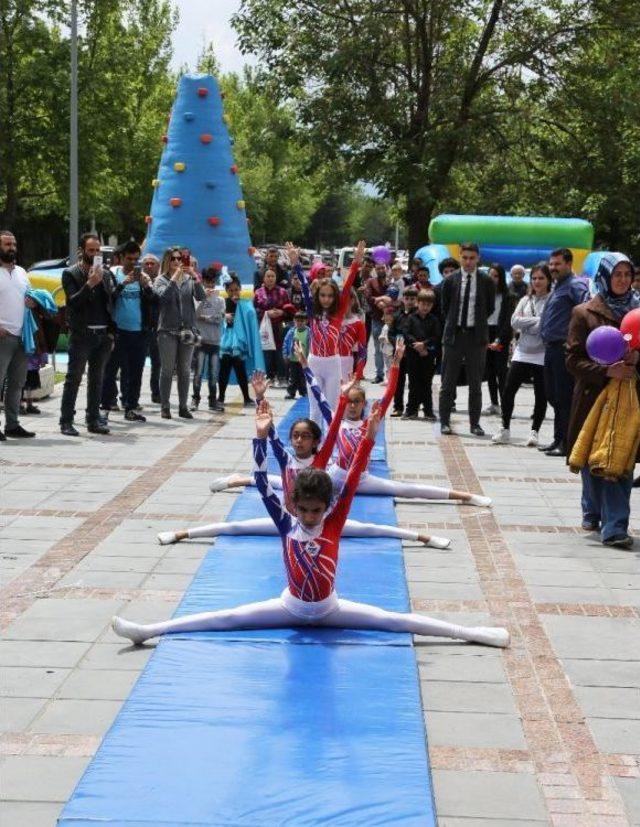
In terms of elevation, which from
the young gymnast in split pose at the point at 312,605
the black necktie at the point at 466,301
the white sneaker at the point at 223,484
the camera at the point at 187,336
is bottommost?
the white sneaker at the point at 223,484

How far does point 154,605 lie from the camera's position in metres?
7.19

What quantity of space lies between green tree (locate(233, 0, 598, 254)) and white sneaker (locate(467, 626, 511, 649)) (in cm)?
2533

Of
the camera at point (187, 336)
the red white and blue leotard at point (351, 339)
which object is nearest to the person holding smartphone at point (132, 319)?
the camera at point (187, 336)

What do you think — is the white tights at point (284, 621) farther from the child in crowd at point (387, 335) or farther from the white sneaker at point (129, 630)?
the child in crowd at point (387, 335)

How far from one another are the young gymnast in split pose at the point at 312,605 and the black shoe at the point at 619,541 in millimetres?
2596

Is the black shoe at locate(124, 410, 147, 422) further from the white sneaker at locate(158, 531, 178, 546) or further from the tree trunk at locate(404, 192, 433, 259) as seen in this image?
the tree trunk at locate(404, 192, 433, 259)

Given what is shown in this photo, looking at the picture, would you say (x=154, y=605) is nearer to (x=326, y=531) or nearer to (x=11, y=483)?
(x=326, y=531)

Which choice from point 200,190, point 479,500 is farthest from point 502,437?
point 200,190

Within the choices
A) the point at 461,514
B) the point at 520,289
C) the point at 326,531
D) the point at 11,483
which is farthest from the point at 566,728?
the point at 520,289

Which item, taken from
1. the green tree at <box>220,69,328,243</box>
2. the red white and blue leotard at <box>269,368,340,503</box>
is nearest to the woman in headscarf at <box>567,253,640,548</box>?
the red white and blue leotard at <box>269,368,340,503</box>

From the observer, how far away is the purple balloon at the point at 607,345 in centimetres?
875

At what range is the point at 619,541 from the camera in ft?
29.2

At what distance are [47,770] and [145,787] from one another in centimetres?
50

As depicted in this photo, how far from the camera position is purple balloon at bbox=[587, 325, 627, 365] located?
345 inches
